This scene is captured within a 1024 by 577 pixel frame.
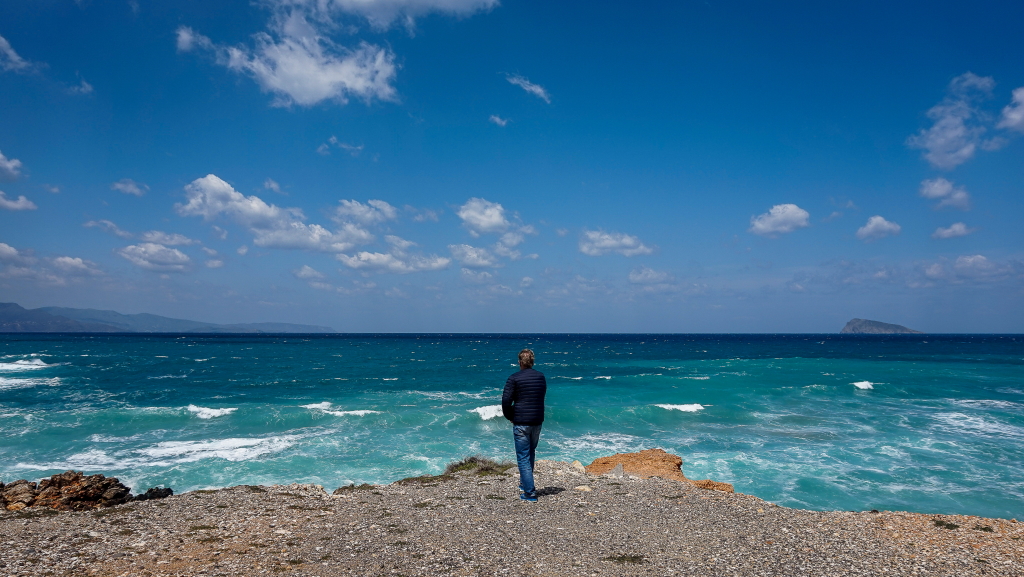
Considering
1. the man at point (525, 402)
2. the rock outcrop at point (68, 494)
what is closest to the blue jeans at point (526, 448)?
Result: the man at point (525, 402)

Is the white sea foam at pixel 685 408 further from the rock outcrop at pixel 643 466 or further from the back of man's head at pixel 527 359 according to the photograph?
the back of man's head at pixel 527 359

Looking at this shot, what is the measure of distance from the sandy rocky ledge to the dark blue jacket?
5.36 feet

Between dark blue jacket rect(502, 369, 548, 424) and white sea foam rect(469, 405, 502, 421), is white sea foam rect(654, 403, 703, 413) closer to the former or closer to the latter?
white sea foam rect(469, 405, 502, 421)

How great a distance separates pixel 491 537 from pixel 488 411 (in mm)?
19940

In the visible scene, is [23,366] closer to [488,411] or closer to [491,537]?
[488,411]

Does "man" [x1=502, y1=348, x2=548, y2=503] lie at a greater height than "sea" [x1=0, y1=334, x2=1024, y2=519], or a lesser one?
greater

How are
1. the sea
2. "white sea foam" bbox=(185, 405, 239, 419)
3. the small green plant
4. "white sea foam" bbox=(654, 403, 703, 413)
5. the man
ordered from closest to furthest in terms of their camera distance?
1. the small green plant
2. the man
3. the sea
4. "white sea foam" bbox=(185, 405, 239, 419)
5. "white sea foam" bbox=(654, 403, 703, 413)

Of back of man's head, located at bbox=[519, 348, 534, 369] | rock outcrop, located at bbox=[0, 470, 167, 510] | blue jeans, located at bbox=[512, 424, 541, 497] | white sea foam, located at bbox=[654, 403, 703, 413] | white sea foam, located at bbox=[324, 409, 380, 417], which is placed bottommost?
white sea foam, located at bbox=[324, 409, 380, 417]

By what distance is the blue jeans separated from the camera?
8.96m

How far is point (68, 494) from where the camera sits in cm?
981

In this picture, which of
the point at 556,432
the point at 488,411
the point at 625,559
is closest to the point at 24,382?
the point at 488,411

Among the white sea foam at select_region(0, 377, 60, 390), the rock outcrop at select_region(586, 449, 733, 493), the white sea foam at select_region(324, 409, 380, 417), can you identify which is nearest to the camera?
the rock outcrop at select_region(586, 449, 733, 493)

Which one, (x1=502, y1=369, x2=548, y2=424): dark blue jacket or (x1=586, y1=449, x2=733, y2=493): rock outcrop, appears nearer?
(x1=502, y1=369, x2=548, y2=424): dark blue jacket

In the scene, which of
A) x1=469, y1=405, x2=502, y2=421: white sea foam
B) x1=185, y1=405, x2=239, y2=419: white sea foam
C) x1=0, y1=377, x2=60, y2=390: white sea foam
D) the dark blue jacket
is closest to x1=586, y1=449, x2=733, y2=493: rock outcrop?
the dark blue jacket
